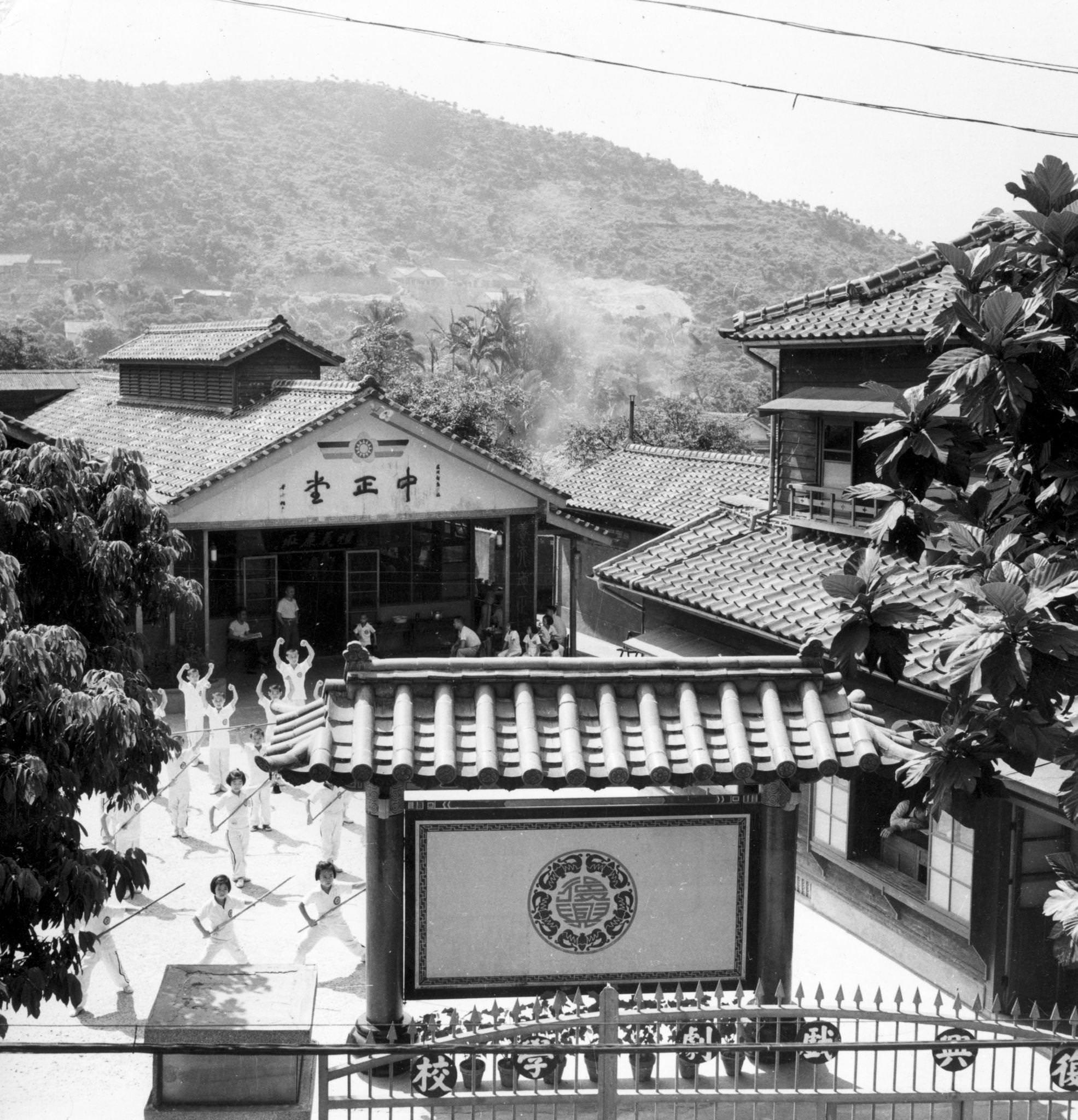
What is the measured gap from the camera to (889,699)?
10.9 meters

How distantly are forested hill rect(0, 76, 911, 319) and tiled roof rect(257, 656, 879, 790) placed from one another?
73.9m

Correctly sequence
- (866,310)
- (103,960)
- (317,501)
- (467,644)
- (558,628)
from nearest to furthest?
(103,960)
(866,310)
(467,644)
(317,501)
(558,628)

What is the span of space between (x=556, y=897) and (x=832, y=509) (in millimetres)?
7227

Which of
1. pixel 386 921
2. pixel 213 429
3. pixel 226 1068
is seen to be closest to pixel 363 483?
pixel 213 429

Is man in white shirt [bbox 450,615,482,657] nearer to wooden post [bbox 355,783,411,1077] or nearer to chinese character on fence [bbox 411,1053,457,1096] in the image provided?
wooden post [bbox 355,783,411,1077]

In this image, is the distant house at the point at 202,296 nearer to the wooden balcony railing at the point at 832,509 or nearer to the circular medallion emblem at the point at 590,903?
the wooden balcony railing at the point at 832,509

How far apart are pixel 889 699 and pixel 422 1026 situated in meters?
5.83

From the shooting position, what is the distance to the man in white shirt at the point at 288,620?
861 inches

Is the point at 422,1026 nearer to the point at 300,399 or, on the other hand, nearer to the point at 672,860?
the point at 672,860

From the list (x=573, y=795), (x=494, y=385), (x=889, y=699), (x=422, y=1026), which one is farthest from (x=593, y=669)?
(x=494, y=385)

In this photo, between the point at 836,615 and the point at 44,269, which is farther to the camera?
the point at 44,269

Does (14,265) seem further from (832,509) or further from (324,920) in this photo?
(324,920)

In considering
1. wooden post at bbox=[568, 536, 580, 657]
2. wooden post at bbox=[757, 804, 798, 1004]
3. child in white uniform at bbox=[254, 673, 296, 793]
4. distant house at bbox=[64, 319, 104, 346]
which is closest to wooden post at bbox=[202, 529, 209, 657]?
child in white uniform at bbox=[254, 673, 296, 793]

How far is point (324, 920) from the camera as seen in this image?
11.4 metres
